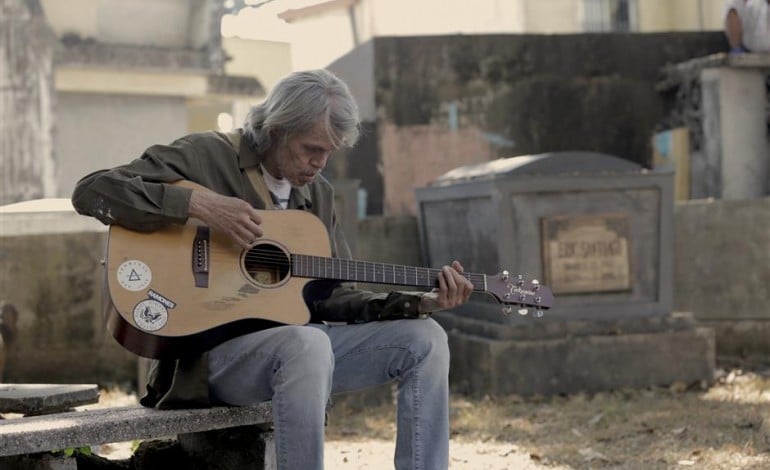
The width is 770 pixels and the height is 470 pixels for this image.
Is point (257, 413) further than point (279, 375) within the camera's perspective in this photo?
Yes

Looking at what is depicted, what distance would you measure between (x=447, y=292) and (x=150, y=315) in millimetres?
896

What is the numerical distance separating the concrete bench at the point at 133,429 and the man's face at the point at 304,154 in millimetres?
725

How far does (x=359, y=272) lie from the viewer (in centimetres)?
334

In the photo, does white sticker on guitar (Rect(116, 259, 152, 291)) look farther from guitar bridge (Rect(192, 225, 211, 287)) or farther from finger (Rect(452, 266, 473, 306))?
finger (Rect(452, 266, 473, 306))

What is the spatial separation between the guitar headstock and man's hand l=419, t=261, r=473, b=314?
207mm

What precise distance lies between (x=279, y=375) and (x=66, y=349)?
391 centimetres

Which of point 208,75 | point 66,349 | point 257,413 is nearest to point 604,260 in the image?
point 66,349

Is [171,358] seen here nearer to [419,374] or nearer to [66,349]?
[419,374]

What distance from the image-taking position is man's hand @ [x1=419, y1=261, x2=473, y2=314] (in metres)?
3.27

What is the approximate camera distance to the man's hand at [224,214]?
10.1 feet

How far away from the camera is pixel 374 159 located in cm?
851

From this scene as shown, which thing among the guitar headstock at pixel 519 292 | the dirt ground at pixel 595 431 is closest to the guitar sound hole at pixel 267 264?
the guitar headstock at pixel 519 292

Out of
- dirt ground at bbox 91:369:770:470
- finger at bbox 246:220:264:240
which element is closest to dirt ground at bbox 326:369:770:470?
dirt ground at bbox 91:369:770:470

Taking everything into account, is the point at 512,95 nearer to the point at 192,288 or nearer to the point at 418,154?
the point at 418,154
